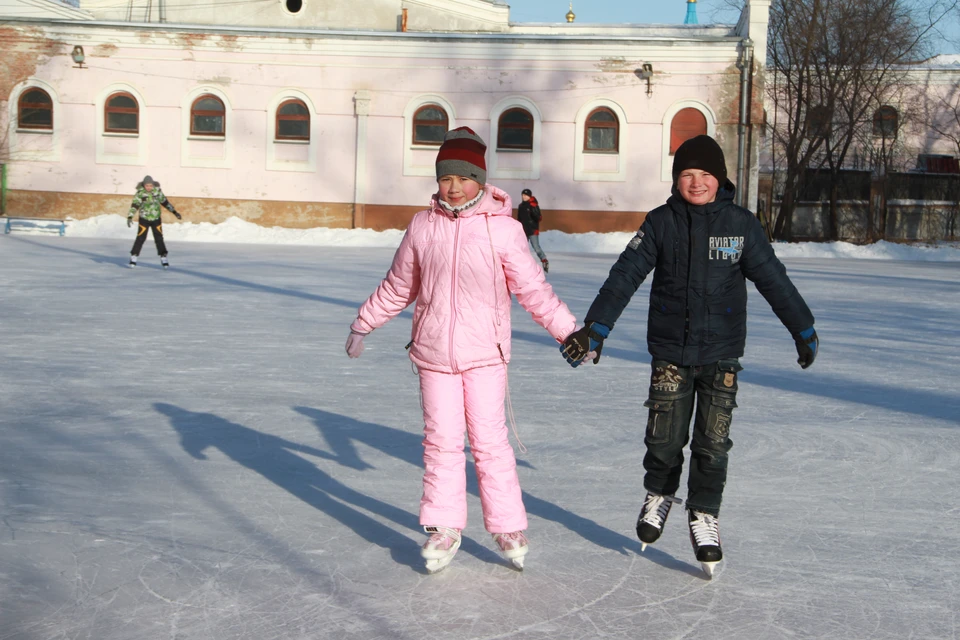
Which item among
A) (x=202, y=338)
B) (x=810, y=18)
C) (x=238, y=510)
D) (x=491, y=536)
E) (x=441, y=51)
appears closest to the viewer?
(x=491, y=536)

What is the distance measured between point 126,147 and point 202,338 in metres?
20.9

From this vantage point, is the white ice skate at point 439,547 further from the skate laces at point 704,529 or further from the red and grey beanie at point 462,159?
the red and grey beanie at point 462,159

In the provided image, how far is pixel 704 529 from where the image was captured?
3.67m

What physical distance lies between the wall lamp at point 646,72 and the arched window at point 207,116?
10.7 m

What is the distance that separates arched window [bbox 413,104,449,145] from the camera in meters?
28.1

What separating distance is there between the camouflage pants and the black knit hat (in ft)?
2.08

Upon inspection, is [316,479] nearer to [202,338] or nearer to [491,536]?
[491,536]

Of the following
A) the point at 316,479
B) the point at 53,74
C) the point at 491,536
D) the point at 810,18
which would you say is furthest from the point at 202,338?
the point at 810,18

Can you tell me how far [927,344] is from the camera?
32.0 ft

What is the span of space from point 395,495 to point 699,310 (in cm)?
169

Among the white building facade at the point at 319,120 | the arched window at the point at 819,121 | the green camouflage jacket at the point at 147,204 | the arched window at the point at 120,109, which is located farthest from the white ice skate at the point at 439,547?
the arched window at the point at 819,121

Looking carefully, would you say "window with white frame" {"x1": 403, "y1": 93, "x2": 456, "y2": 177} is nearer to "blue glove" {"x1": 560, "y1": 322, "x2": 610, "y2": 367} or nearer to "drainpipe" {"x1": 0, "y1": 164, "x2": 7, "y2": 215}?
"drainpipe" {"x1": 0, "y1": 164, "x2": 7, "y2": 215}

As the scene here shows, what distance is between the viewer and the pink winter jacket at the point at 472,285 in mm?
3666

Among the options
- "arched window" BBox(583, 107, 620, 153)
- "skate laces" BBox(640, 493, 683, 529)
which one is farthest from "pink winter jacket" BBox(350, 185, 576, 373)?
"arched window" BBox(583, 107, 620, 153)
